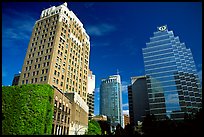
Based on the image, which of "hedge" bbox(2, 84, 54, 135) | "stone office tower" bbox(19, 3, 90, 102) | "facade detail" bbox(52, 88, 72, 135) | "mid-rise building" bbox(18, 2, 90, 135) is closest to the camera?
"hedge" bbox(2, 84, 54, 135)

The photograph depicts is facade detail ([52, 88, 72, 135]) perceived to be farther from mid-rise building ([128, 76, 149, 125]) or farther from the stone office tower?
mid-rise building ([128, 76, 149, 125])

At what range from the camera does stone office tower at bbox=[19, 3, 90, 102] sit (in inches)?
2445

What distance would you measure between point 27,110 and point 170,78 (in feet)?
336

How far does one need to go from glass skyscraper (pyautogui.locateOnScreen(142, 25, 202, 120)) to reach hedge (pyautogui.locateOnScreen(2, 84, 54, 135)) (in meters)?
94.8

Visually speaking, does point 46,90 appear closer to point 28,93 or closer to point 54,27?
point 28,93

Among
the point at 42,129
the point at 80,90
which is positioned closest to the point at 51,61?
the point at 80,90

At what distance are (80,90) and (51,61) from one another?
1867 centimetres

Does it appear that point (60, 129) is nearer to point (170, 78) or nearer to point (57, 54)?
point (57, 54)

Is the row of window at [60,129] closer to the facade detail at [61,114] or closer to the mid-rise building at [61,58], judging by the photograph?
the facade detail at [61,114]

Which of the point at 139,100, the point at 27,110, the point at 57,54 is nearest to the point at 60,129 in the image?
the point at 27,110

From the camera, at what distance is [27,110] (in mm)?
33625

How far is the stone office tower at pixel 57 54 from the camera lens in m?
62.1

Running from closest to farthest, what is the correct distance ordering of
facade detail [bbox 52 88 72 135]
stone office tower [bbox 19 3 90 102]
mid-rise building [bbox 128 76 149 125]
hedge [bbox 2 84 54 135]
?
hedge [bbox 2 84 54 135], facade detail [bbox 52 88 72 135], stone office tower [bbox 19 3 90 102], mid-rise building [bbox 128 76 149 125]

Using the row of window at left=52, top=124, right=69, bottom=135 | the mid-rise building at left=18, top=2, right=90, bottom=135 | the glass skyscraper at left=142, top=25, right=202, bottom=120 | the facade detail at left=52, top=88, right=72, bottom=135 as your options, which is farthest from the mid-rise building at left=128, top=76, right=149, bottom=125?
the row of window at left=52, top=124, right=69, bottom=135
